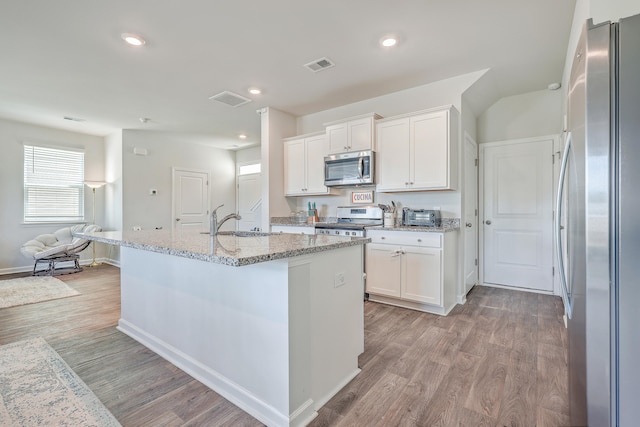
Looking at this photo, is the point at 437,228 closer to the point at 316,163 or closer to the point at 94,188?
the point at 316,163

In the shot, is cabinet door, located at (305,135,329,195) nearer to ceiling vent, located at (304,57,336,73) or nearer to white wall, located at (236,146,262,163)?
ceiling vent, located at (304,57,336,73)

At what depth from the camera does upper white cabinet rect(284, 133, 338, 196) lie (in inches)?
171

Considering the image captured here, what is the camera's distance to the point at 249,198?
7395 mm

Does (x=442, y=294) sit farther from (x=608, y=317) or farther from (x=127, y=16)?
(x=127, y=16)

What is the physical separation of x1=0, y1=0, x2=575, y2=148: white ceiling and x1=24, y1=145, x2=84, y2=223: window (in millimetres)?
1219

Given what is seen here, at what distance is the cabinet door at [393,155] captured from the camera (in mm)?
3590

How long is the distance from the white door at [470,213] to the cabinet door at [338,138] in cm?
148

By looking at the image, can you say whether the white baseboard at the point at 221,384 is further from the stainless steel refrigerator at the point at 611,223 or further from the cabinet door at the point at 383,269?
the cabinet door at the point at 383,269

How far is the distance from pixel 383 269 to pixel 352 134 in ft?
5.82

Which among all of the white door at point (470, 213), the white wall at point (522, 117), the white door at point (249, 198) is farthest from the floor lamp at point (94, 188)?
the white wall at point (522, 117)

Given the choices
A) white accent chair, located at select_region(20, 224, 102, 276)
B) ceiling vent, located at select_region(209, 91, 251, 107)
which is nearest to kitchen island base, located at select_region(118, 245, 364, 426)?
ceiling vent, located at select_region(209, 91, 251, 107)

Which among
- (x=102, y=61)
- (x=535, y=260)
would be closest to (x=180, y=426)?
(x=102, y=61)

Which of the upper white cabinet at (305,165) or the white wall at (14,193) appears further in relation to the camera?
the white wall at (14,193)

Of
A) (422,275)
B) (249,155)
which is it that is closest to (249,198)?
(249,155)
